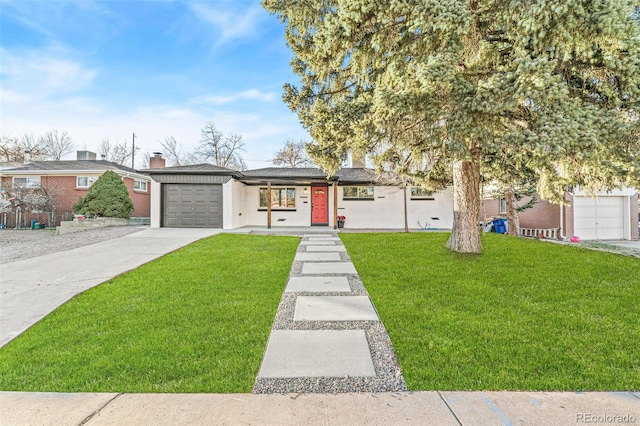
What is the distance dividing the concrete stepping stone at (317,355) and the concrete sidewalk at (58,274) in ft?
9.13

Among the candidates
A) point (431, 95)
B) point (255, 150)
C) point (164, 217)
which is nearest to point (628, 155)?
point (431, 95)

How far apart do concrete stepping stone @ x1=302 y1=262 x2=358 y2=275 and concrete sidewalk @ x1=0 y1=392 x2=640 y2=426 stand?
3.59m

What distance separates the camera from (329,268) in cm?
605

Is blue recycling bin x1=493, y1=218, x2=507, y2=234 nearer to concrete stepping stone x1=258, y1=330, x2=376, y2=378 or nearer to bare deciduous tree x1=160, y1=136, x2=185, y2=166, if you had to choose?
concrete stepping stone x1=258, y1=330, x2=376, y2=378

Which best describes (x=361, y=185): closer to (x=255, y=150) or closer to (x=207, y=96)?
(x=207, y=96)

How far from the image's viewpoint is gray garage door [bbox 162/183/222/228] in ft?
43.1

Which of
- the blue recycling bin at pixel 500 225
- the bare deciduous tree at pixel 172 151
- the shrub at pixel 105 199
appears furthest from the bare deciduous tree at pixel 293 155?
the blue recycling bin at pixel 500 225

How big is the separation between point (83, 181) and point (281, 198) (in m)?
A: 10.9

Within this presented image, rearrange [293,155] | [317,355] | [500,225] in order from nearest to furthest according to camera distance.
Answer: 1. [317,355]
2. [500,225]
3. [293,155]

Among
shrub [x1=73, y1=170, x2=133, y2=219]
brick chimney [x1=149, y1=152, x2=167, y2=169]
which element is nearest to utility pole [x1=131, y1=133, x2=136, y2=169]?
brick chimney [x1=149, y1=152, x2=167, y2=169]

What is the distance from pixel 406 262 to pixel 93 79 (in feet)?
44.5

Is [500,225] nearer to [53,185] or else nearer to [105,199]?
[105,199]

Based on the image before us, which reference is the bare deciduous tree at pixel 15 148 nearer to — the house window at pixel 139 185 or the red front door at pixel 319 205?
the house window at pixel 139 185

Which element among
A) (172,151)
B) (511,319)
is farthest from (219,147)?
(511,319)
